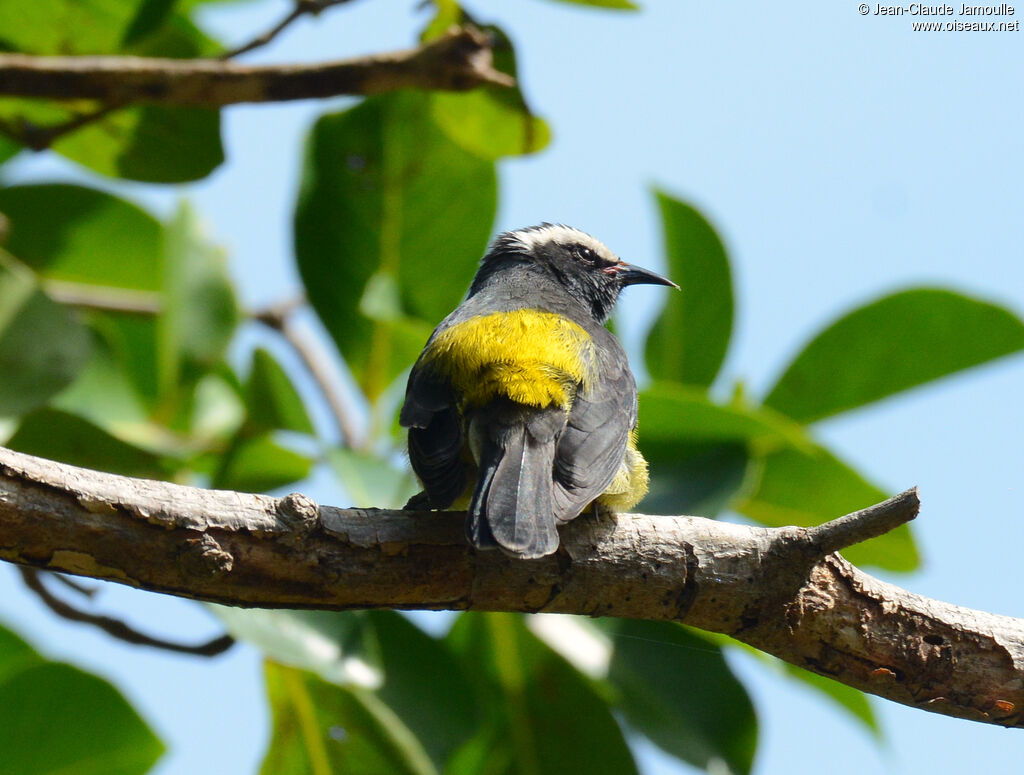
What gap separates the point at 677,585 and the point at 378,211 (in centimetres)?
239

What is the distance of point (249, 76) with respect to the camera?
12.6 ft

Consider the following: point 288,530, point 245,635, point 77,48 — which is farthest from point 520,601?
point 77,48

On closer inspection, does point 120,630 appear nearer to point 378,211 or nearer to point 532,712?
point 532,712

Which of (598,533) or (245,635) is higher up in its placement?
(598,533)

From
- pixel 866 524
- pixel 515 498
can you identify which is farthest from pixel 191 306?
pixel 866 524

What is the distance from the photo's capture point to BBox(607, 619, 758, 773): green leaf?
374 cm

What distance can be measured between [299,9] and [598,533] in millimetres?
2365

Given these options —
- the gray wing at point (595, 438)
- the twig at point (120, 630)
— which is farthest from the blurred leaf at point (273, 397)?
the gray wing at point (595, 438)

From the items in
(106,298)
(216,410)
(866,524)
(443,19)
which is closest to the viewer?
(866,524)

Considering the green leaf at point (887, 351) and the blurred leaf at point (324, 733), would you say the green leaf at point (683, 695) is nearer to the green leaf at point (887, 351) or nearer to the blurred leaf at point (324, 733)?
the blurred leaf at point (324, 733)

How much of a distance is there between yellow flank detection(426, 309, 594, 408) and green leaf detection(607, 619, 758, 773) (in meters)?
1.06

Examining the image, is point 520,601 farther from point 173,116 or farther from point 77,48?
point 77,48

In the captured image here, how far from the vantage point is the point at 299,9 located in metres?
4.08

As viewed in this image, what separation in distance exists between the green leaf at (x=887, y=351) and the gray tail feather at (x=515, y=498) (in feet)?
5.15
